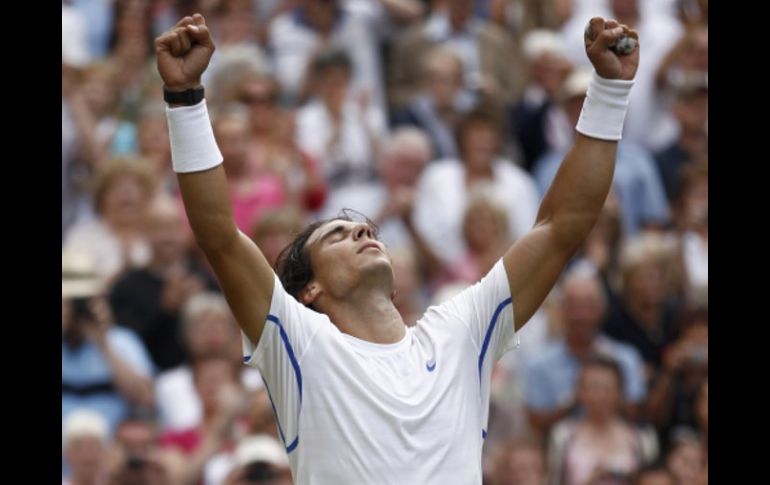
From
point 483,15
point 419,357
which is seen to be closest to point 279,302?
point 419,357

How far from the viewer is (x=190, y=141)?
5406mm

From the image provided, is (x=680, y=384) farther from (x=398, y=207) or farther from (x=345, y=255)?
(x=345, y=255)

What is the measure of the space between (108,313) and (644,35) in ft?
15.6

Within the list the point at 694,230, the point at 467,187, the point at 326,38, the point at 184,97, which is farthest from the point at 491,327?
the point at 326,38

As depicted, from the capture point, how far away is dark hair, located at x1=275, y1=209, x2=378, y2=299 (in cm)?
589

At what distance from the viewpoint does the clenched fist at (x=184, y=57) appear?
→ 5.35 m

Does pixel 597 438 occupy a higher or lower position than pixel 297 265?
lower

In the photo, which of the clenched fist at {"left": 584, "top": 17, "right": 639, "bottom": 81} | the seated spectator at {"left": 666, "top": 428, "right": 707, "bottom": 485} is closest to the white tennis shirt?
the clenched fist at {"left": 584, "top": 17, "right": 639, "bottom": 81}

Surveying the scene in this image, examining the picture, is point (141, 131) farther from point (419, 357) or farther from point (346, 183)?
point (419, 357)

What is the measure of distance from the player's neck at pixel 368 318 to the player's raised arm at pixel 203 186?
0.35 meters

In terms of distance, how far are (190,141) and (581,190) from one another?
128cm

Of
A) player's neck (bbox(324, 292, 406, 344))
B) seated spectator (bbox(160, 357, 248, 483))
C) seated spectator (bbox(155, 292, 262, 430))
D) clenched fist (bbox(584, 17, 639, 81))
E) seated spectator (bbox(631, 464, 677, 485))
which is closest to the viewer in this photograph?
player's neck (bbox(324, 292, 406, 344))

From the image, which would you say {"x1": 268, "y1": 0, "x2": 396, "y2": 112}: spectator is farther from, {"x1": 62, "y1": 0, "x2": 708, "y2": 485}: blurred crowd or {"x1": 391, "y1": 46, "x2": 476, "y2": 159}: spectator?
{"x1": 391, "y1": 46, "x2": 476, "y2": 159}: spectator

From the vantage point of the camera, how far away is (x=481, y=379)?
18.6ft
